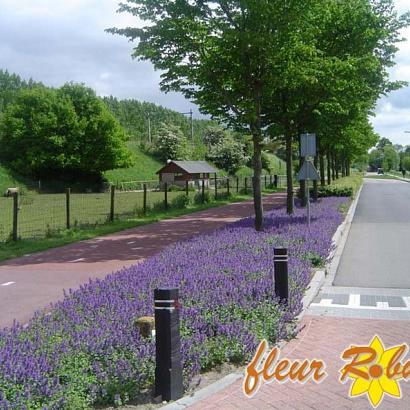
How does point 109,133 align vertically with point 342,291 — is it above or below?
above

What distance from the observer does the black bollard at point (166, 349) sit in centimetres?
455

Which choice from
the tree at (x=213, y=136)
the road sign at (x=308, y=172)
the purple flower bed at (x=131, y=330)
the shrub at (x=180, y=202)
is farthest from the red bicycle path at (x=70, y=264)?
the tree at (x=213, y=136)

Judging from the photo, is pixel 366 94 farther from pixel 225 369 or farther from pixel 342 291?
pixel 225 369

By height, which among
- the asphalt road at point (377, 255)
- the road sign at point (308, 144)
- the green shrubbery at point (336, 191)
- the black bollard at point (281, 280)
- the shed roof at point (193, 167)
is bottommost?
the asphalt road at point (377, 255)

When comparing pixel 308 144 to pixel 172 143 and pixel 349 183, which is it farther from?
pixel 172 143

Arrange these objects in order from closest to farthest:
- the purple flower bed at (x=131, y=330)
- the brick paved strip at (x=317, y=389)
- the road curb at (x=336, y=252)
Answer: the purple flower bed at (x=131, y=330)
the brick paved strip at (x=317, y=389)
the road curb at (x=336, y=252)

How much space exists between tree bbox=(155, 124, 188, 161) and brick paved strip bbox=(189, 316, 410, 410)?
6960cm

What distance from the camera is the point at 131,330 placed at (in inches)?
216

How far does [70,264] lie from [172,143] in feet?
214

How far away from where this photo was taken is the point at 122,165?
63.8 meters

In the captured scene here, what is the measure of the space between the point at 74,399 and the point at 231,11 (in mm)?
12309

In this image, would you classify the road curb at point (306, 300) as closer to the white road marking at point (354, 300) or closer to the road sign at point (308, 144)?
the white road marking at point (354, 300)

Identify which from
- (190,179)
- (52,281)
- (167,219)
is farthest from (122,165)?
(52,281)

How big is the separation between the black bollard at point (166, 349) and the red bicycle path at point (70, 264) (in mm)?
3528
